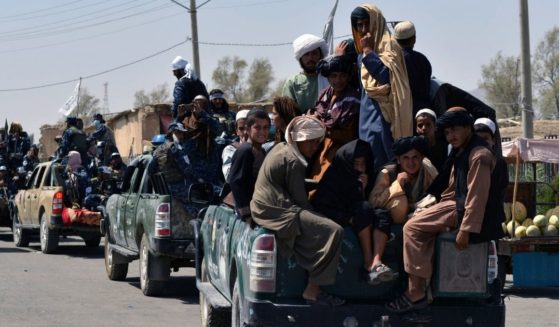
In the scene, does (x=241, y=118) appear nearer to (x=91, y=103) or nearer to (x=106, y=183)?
(x=106, y=183)

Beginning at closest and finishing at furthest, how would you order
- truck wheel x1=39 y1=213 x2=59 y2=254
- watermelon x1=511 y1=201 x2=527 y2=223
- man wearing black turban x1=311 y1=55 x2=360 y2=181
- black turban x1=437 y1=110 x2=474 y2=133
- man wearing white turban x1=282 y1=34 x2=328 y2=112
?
1. black turban x1=437 y1=110 x2=474 y2=133
2. man wearing black turban x1=311 y1=55 x2=360 y2=181
3. man wearing white turban x1=282 y1=34 x2=328 y2=112
4. watermelon x1=511 y1=201 x2=527 y2=223
5. truck wheel x1=39 y1=213 x2=59 y2=254

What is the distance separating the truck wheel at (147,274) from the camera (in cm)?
1489

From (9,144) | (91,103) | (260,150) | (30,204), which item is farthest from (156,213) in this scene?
(91,103)

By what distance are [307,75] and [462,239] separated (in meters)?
3.40

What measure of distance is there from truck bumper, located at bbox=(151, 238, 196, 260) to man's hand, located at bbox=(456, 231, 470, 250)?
589cm

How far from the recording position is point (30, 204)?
2367cm

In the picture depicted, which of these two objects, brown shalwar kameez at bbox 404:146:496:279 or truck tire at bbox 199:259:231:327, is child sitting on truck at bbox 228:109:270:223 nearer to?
brown shalwar kameez at bbox 404:146:496:279

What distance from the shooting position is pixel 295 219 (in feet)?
28.8

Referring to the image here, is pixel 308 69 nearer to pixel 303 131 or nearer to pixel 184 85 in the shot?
pixel 303 131

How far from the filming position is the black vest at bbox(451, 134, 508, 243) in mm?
8859

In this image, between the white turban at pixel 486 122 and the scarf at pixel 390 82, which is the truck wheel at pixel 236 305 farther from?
the white turban at pixel 486 122

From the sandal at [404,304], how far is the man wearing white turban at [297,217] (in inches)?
15.0

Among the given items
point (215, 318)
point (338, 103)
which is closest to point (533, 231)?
point (215, 318)

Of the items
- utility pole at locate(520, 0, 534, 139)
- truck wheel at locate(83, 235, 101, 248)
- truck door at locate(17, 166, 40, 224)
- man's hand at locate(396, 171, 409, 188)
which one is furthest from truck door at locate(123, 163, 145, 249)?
utility pole at locate(520, 0, 534, 139)
